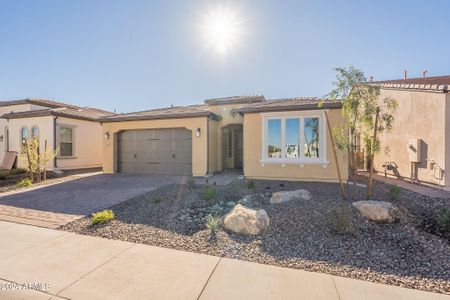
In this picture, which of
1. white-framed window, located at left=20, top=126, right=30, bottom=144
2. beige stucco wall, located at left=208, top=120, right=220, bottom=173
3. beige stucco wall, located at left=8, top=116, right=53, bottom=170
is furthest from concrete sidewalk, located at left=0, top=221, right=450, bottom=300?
white-framed window, located at left=20, top=126, right=30, bottom=144

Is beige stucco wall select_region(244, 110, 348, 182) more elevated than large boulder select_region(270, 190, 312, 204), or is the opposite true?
beige stucco wall select_region(244, 110, 348, 182)

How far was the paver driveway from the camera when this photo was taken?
550cm

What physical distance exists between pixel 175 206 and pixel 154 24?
7389 mm

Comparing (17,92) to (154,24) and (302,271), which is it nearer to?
(154,24)

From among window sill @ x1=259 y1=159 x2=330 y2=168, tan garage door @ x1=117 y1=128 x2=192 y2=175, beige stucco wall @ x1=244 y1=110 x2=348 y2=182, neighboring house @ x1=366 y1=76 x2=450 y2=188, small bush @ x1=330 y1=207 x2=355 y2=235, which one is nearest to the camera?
small bush @ x1=330 y1=207 x2=355 y2=235

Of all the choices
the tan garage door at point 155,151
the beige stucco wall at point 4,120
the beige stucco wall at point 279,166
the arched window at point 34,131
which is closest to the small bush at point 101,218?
the beige stucco wall at point 279,166

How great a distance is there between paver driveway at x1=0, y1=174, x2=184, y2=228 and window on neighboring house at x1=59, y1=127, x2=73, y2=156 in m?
4.78

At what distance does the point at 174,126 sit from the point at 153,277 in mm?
9629

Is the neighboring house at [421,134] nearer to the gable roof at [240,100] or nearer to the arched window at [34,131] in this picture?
the gable roof at [240,100]

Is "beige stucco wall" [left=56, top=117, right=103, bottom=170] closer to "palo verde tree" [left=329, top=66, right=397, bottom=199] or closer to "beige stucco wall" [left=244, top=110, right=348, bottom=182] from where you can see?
"beige stucco wall" [left=244, top=110, right=348, bottom=182]

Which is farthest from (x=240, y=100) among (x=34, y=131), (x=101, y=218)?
(x=34, y=131)

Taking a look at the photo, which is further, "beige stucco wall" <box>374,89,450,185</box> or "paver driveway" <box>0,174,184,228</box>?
"beige stucco wall" <box>374,89,450,185</box>

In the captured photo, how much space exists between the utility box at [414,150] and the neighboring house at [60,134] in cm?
1694

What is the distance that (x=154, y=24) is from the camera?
29.9ft
